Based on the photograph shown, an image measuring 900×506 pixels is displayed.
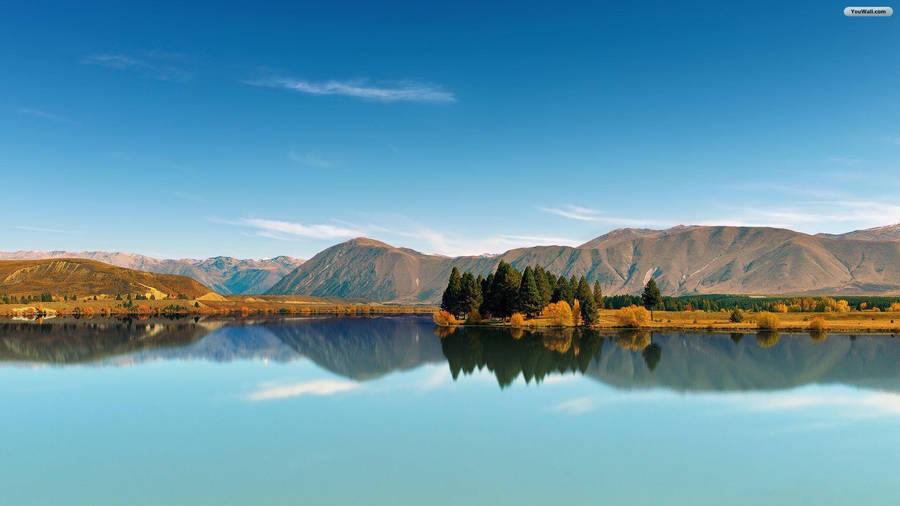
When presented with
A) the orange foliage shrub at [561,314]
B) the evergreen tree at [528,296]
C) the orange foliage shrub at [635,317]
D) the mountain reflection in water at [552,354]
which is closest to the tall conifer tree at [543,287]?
the evergreen tree at [528,296]

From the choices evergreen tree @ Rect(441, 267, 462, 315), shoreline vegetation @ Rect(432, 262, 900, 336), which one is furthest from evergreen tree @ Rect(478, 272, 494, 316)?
evergreen tree @ Rect(441, 267, 462, 315)

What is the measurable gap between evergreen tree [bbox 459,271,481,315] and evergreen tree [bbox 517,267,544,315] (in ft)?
57.4

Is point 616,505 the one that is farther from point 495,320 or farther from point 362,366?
point 495,320

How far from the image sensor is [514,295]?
130500 mm

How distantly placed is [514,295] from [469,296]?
1722cm

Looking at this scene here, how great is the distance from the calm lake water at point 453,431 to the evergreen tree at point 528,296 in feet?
183

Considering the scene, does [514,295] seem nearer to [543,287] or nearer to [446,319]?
[543,287]

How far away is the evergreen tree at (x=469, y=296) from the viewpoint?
143625 millimetres

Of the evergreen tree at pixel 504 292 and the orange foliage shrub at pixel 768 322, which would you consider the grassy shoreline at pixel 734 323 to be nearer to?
the orange foliage shrub at pixel 768 322

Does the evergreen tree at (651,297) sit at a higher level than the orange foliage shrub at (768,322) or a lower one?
higher

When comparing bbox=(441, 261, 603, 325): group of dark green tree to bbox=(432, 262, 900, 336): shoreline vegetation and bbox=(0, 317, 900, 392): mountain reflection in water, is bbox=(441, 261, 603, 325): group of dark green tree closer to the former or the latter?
bbox=(432, 262, 900, 336): shoreline vegetation

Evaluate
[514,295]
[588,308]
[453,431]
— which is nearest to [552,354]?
[453,431]

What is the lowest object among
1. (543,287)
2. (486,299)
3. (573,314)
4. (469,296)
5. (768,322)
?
(768,322)

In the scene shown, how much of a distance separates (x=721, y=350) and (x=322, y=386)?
2521 inches
